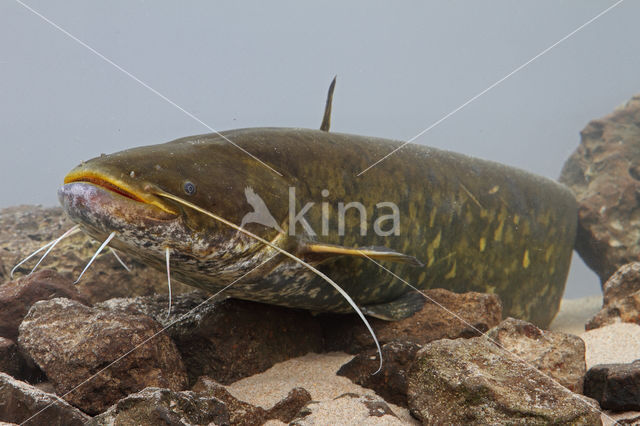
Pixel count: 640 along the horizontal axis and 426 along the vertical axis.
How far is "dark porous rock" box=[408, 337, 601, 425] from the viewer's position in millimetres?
1346

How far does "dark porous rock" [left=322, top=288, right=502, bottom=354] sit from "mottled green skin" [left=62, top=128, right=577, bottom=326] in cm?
20

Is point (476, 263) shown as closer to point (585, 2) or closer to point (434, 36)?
point (585, 2)

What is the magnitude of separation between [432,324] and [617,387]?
3.17 feet

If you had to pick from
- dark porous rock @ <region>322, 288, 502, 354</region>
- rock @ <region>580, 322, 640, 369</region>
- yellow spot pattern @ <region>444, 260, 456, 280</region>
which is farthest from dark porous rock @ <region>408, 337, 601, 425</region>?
yellow spot pattern @ <region>444, 260, 456, 280</region>

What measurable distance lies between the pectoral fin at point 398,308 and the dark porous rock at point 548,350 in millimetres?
572

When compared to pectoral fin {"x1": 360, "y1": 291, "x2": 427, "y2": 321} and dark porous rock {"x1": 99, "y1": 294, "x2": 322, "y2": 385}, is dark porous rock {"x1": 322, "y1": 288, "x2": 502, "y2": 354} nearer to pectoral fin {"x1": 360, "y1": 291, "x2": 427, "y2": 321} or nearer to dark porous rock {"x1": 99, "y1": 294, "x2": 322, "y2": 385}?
pectoral fin {"x1": 360, "y1": 291, "x2": 427, "y2": 321}

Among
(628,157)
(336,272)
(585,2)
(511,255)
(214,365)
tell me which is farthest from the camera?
(585,2)

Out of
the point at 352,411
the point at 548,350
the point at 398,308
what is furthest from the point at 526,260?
the point at 352,411

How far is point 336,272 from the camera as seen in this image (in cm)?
241

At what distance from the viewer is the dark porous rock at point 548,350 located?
1821mm

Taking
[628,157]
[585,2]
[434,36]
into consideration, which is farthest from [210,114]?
[628,157]

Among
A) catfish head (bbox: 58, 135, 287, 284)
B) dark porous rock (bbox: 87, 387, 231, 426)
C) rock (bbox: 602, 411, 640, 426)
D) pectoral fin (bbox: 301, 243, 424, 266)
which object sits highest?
catfish head (bbox: 58, 135, 287, 284)

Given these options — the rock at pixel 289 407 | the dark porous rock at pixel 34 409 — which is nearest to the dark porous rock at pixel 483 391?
the rock at pixel 289 407

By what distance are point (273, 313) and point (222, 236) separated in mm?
837
